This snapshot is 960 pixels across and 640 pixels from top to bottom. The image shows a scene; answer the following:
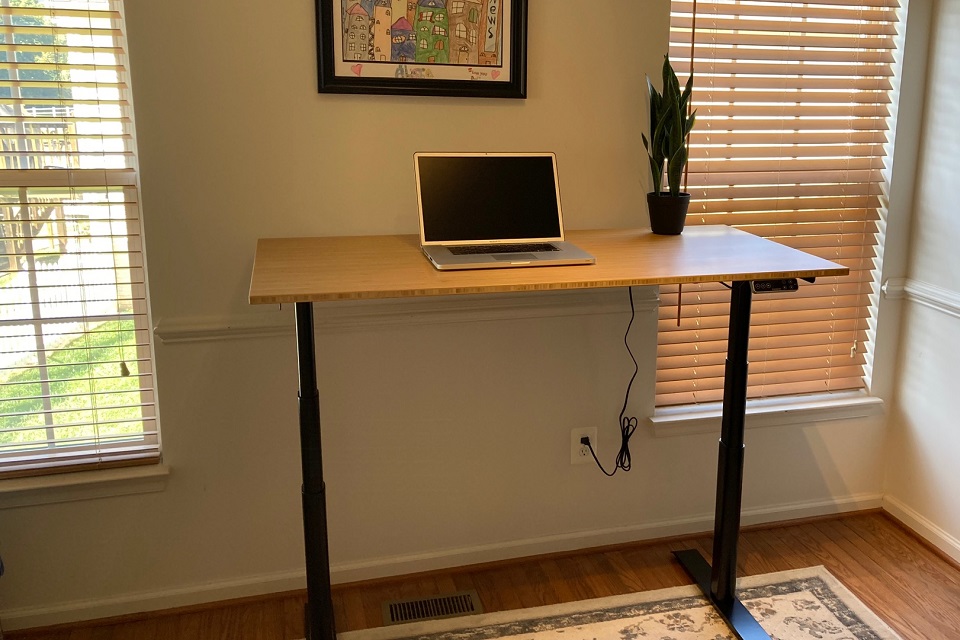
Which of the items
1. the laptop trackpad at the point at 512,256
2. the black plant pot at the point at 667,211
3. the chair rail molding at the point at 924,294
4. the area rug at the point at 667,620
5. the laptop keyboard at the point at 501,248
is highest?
the black plant pot at the point at 667,211

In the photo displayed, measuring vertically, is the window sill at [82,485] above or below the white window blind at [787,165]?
below

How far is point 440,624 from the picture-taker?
2164 mm

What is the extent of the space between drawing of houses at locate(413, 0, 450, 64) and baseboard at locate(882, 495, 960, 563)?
77.8 inches

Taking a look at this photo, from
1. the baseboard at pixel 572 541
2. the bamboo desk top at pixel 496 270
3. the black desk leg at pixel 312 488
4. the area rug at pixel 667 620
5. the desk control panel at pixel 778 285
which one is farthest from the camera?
the baseboard at pixel 572 541

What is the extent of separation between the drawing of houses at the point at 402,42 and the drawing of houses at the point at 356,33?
61 mm

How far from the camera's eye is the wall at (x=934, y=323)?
240cm

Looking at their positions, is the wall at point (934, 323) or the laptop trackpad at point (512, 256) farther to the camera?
the wall at point (934, 323)

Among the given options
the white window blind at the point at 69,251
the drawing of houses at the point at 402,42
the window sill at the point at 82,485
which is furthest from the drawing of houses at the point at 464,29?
the window sill at the point at 82,485

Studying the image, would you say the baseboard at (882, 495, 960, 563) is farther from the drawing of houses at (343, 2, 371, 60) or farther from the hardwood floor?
the drawing of houses at (343, 2, 371, 60)

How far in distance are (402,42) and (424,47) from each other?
0.06 m

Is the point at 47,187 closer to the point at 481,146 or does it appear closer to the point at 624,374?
the point at 481,146

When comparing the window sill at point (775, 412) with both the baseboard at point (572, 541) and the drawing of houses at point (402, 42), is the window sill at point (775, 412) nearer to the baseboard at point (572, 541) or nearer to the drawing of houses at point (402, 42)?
the baseboard at point (572, 541)

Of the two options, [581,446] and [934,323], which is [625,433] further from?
[934,323]

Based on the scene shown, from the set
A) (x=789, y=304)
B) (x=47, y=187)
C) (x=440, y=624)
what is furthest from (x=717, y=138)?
(x=47, y=187)
